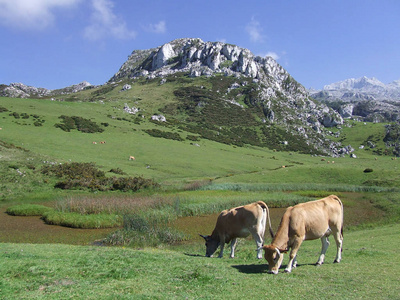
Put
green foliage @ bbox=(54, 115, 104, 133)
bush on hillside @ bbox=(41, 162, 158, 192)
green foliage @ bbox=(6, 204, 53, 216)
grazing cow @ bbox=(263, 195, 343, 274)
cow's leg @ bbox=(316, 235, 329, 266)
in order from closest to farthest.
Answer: grazing cow @ bbox=(263, 195, 343, 274) < cow's leg @ bbox=(316, 235, 329, 266) < green foliage @ bbox=(6, 204, 53, 216) < bush on hillside @ bbox=(41, 162, 158, 192) < green foliage @ bbox=(54, 115, 104, 133)

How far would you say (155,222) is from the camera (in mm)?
24016

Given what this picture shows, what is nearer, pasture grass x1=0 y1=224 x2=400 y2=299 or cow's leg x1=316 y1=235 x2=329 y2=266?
pasture grass x1=0 y1=224 x2=400 y2=299

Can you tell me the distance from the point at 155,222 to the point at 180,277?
14.4 metres

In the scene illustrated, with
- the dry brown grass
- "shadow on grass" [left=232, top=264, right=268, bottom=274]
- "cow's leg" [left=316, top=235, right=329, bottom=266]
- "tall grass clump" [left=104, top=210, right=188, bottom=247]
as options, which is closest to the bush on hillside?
the dry brown grass

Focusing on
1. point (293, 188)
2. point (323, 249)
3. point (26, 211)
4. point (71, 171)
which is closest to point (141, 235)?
point (323, 249)

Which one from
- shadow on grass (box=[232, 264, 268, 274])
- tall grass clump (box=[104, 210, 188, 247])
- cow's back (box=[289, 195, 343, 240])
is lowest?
tall grass clump (box=[104, 210, 188, 247])

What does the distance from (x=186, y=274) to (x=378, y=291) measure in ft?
18.6

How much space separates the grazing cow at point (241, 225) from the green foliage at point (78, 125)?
67.7 meters

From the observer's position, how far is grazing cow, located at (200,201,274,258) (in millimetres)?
13805

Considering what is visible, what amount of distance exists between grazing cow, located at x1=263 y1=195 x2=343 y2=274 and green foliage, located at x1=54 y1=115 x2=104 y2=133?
235ft

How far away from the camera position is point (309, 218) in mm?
11516

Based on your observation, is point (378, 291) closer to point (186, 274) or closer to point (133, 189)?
point (186, 274)

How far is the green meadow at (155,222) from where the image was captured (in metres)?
9.16

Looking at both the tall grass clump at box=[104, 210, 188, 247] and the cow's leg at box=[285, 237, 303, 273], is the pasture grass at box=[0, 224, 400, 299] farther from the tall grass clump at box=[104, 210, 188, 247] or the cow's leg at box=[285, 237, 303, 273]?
the tall grass clump at box=[104, 210, 188, 247]
